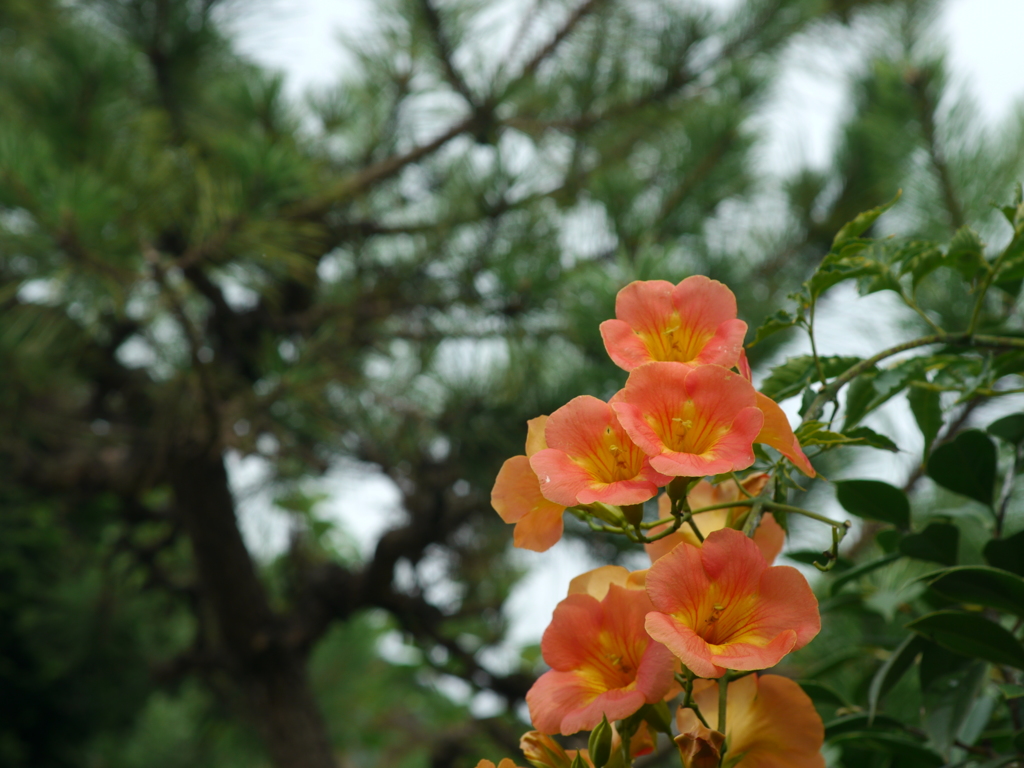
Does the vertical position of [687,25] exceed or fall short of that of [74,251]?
it exceeds it

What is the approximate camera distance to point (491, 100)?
0.87 m

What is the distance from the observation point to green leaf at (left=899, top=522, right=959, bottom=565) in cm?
24

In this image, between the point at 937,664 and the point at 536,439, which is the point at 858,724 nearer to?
the point at 937,664

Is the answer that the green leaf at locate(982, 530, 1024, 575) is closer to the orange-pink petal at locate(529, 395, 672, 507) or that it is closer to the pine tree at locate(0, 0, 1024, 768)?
the orange-pink petal at locate(529, 395, 672, 507)

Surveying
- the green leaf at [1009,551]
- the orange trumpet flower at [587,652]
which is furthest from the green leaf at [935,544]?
the orange trumpet flower at [587,652]

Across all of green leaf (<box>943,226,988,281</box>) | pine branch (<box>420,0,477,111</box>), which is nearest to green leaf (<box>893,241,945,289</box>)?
green leaf (<box>943,226,988,281</box>)

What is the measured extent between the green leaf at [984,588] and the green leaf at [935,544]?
37 millimetres

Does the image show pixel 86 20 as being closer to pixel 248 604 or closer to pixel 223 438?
pixel 223 438

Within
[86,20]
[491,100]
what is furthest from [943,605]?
[86,20]

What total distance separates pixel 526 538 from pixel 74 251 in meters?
0.62

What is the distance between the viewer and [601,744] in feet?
0.53

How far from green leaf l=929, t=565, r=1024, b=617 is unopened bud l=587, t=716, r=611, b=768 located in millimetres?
93

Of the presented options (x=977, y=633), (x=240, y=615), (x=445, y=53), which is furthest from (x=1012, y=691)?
(x=240, y=615)

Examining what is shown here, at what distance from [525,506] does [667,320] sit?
6 centimetres
